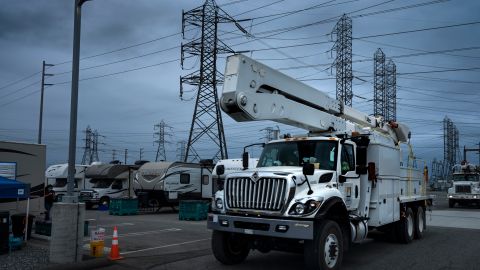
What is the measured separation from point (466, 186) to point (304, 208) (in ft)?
103

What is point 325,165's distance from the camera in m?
9.96

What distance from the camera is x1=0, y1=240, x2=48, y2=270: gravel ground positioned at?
9508 mm

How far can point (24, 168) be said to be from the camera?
→ 1678cm

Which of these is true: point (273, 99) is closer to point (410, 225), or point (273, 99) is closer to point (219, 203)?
point (219, 203)

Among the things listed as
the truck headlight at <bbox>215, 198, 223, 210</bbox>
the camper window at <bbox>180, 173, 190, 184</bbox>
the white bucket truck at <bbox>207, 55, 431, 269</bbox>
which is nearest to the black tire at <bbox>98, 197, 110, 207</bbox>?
the camper window at <bbox>180, 173, 190, 184</bbox>

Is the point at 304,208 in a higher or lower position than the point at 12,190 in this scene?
lower

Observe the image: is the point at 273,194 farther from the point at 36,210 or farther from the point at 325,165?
the point at 36,210

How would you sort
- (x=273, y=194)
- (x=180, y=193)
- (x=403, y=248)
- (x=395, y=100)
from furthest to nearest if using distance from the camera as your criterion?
1. (x=395, y=100)
2. (x=180, y=193)
3. (x=403, y=248)
4. (x=273, y=194)

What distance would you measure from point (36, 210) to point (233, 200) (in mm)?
10465

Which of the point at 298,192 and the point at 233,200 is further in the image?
the point at 233,200

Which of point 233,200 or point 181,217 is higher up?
point 233,200

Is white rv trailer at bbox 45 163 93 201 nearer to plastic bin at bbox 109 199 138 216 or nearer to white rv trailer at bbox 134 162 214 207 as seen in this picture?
white rv trailer at bbox 134 162 214 207

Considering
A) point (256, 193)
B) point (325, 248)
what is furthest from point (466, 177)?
point (256, 193)

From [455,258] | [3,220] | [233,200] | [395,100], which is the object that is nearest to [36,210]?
[3,220]
